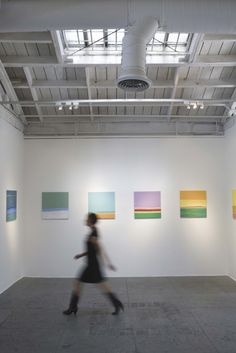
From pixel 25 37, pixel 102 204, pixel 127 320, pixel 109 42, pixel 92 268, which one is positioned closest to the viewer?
pixel 127 320

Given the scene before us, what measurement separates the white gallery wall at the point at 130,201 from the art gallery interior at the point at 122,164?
0.08 feet

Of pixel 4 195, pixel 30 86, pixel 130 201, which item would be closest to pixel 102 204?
pixel 130 201

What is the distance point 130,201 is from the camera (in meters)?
8.55

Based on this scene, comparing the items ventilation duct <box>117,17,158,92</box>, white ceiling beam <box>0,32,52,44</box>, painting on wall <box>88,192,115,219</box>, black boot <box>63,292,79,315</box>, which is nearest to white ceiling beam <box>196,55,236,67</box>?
ventilation duct <box>117,17,158,92</box>

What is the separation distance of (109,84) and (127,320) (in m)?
4.22

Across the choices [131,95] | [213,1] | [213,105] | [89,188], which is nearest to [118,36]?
[131,95]

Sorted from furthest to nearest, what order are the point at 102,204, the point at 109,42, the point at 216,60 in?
the point at 102,204, the point at 216,60, the point at 109,42

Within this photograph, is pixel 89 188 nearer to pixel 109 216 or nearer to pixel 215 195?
pixel 109 216

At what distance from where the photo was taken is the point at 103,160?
8.64m

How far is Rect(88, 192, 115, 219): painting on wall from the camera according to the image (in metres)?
8.48

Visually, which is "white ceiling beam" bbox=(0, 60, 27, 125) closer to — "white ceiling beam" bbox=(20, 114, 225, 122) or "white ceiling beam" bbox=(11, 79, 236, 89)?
"white ceiling beam" bbox=(11, 79, 236, 89)

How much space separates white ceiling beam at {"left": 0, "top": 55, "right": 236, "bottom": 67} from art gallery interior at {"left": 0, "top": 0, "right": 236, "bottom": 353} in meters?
0.02

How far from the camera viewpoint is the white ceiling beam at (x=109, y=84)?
23.0 ft

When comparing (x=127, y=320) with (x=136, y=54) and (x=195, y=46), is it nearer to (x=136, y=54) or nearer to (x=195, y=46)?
(x=136, y=54)
